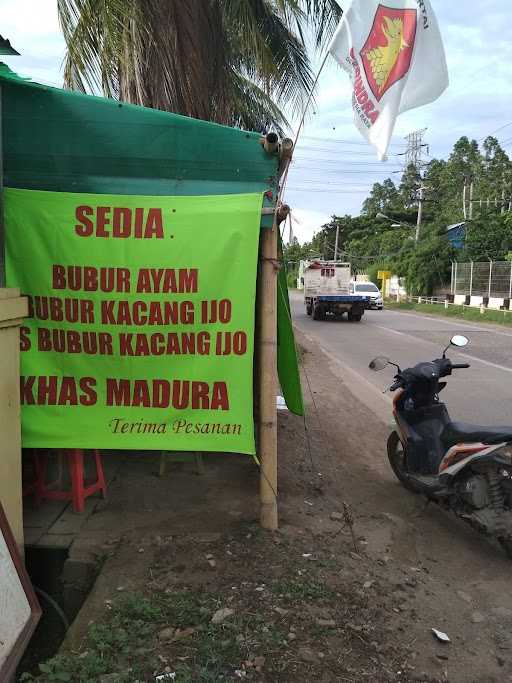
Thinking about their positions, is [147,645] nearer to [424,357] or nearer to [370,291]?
[424,357]

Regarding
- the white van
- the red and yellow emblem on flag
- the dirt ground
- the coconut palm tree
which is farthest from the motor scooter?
the white van

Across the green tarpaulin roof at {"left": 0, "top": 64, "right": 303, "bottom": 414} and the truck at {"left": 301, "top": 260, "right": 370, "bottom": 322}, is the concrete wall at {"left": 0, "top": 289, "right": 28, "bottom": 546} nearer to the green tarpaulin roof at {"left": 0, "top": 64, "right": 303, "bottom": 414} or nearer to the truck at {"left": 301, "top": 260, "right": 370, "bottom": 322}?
the green tarpaulin roof at {"left": 0, "top": 64, "right": 303, "bottom": 414}

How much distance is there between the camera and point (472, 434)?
4.16 metres

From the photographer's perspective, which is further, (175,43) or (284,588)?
(175,43)

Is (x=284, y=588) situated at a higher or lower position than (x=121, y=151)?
lower

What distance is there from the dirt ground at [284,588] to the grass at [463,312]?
20.5 meters

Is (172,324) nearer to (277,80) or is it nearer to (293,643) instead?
(293,643)

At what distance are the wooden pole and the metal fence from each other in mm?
26013

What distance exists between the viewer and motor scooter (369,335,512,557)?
Answer: 3.58 meters

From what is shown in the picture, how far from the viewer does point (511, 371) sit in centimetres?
1139

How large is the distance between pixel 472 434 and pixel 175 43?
587 cm

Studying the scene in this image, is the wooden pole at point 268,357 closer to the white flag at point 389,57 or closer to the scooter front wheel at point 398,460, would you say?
the white flag at point 389,57

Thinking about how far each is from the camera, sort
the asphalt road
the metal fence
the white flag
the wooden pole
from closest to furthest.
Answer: the wooden pole, the white flag, the asphalt road, the metal fence

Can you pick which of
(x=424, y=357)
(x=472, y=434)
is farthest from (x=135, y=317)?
(x=424, y=357)
